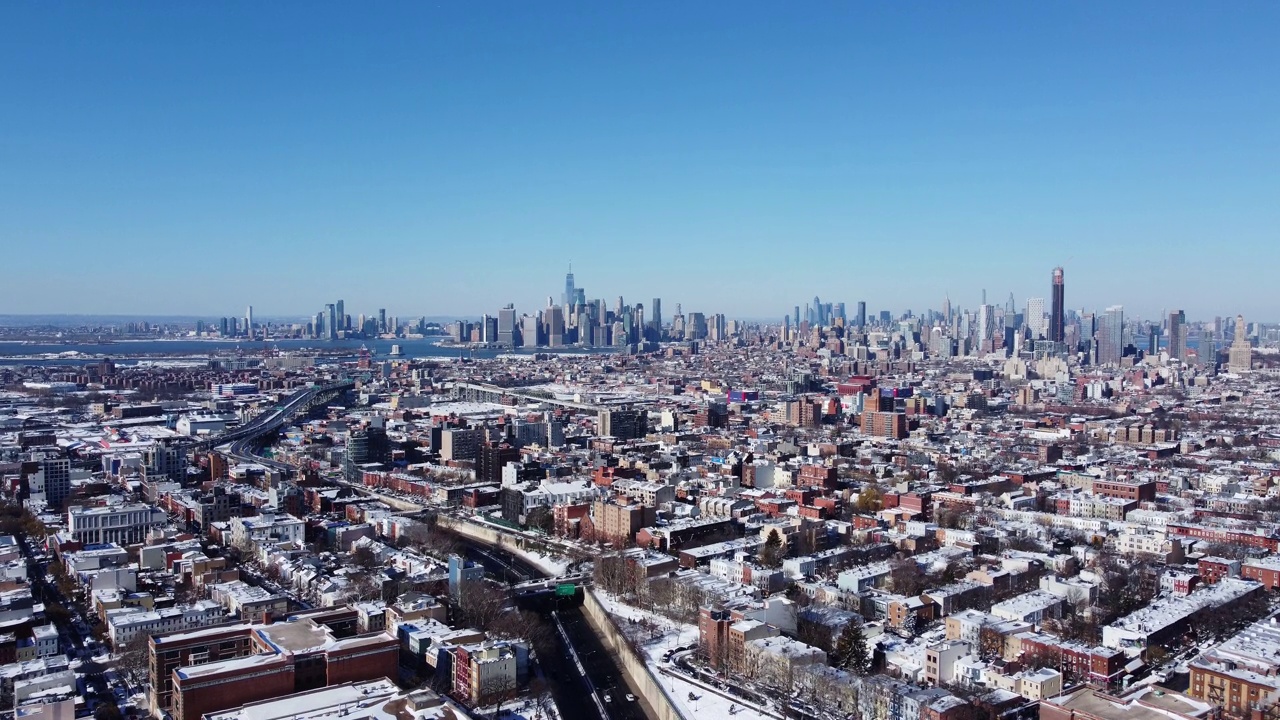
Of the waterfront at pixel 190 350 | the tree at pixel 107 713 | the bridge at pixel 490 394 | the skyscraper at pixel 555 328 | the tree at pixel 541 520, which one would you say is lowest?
the tree at pixel 107 713

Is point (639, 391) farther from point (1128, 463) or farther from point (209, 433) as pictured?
point (1128, 463)

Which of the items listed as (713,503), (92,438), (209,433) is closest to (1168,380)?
(713,503)

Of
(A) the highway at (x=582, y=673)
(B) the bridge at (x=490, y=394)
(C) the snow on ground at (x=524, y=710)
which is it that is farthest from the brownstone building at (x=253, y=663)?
(B) the bridge at (x=490, y=394)

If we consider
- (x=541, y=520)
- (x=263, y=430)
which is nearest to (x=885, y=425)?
(x=541, y=520)

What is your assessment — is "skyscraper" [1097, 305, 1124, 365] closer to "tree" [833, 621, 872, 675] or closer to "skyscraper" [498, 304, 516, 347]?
"skyscraper" [498, 304, 516, 347]

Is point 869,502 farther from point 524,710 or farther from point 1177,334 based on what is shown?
point 1177,334

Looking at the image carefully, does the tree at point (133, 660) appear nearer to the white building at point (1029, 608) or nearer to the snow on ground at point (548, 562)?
the snow on ground at point (548, 562)

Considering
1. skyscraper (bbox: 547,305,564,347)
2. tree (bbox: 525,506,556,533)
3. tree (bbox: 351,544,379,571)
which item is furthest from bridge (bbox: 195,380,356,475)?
skyscraper (bbox: 547,305,564,347)
